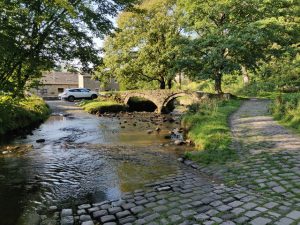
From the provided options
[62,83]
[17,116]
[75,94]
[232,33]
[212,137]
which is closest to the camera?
[212,137]

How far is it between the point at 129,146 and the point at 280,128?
6643mm

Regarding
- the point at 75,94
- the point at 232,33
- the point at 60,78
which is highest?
the point at 232,33

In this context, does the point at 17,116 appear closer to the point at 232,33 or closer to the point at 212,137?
the point at 212,137

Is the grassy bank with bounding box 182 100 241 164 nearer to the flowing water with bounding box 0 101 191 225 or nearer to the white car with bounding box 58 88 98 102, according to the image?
the flowing water with bounding box 0 101 191 225

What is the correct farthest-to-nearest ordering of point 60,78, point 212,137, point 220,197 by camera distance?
point 60,78
point 212,137
point 220,197

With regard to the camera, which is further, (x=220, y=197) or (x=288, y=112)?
(x=288, y=112)

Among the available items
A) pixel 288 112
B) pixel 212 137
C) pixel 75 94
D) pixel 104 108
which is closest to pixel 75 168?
pixel 212 137

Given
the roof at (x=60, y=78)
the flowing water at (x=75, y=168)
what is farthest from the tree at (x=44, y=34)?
the roof at (x=60, y=78)

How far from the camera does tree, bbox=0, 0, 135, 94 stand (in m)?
8.94

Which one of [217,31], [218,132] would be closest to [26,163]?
[218,132]

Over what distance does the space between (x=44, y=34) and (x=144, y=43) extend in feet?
78.0

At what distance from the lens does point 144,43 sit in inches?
1342

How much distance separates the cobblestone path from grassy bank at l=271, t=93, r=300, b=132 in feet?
12.0

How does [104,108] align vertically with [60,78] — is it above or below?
below
